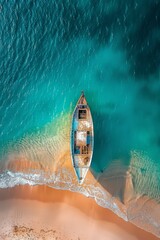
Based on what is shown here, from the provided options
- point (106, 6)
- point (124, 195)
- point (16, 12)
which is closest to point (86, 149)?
point (124, 195)

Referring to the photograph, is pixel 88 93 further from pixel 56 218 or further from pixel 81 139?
pixel 56 218

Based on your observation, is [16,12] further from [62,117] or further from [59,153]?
[59,153]

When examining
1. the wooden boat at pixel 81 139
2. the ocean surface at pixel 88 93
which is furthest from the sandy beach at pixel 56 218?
the wooden boat at pixel 81 139

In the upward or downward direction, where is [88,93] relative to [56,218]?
upward

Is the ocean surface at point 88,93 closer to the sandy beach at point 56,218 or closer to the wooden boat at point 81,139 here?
the sandy beach at point 56,218

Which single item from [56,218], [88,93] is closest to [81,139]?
[88,93]

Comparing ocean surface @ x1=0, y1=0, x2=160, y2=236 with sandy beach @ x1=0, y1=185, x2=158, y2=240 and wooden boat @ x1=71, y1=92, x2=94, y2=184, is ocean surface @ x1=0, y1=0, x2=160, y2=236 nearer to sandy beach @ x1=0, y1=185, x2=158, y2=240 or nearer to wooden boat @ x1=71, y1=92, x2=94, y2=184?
sandy beach @ x1=0, y1=185, x2=158, y2=240

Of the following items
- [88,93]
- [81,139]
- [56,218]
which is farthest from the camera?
[88,93]
